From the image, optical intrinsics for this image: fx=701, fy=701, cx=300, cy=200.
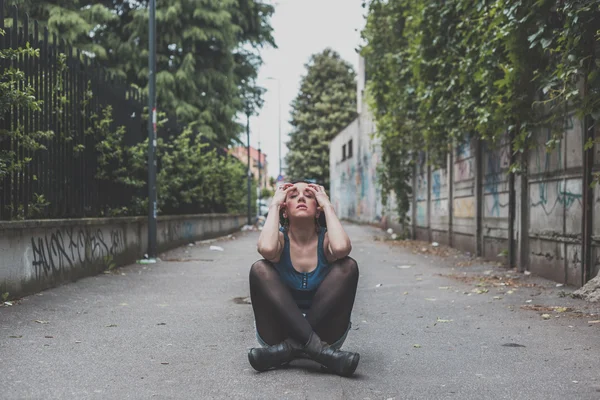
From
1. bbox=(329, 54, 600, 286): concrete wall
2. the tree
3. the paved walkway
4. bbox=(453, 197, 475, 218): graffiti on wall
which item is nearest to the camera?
the paved walkway

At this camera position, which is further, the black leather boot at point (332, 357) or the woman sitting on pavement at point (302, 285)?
the woman sitting on pavement at point (302, 285)

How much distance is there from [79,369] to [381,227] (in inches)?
1068

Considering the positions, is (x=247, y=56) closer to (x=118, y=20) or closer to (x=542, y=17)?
(x=118, y=20)

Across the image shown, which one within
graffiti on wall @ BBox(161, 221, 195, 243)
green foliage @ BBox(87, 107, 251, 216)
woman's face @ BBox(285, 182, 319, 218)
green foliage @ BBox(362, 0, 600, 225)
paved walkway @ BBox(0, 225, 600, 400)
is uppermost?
green foliage @ BBox(362, 0, 600, 225)

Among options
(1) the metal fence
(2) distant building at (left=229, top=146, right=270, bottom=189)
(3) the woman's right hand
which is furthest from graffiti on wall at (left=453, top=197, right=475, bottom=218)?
(2) distant building at (left=229, top=146, right=270, bottom=189)

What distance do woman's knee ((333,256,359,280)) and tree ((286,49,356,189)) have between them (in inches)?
2329

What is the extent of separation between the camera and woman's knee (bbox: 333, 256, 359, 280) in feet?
15.1

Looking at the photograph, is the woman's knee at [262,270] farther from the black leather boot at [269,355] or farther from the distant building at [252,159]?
the distant building at [252,159]

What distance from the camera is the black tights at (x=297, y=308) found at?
452cm

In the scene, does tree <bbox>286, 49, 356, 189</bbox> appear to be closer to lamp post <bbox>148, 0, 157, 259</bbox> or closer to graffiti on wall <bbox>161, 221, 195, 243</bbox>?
graffiti on wall <bbox>161, 221, 195, 243</bbox>

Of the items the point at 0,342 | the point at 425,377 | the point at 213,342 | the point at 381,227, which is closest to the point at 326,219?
the point at 425,377

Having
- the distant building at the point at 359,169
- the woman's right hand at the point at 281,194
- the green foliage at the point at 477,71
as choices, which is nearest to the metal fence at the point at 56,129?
the woman's right hand at the point at 281,194

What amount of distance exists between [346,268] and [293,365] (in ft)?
2.65

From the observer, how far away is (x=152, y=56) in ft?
44.7
